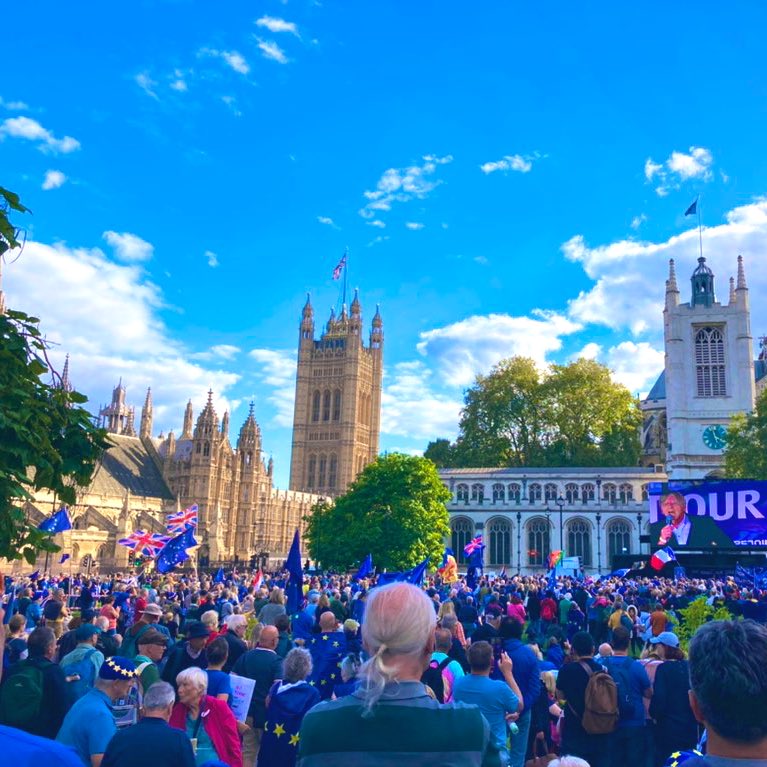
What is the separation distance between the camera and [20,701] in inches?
218

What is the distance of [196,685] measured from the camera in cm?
554

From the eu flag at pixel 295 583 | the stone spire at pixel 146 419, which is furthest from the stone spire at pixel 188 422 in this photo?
the eu flag at pixel 295 583

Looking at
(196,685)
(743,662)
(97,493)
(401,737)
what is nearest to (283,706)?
(196,685)

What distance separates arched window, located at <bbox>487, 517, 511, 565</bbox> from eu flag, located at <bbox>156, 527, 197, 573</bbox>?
141 ft

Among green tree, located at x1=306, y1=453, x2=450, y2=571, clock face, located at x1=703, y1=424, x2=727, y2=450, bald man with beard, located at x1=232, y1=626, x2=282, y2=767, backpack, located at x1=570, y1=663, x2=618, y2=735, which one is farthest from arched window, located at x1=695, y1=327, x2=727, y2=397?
bald man with beard, located at x1=232, y1=626, x2=282, y2=767

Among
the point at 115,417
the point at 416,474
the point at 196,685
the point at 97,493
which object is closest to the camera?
the point at 196,685

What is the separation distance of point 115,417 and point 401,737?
9426 centimetres

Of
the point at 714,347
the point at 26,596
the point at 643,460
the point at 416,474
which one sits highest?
the point at 714,347

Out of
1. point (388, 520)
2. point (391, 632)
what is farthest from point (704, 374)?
point (391, 632)

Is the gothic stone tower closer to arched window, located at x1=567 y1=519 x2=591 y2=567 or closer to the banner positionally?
arched window, located at x1=567 y1=519 x2=591 y2=567

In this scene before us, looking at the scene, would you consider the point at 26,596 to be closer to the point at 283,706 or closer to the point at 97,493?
the point at 283,706

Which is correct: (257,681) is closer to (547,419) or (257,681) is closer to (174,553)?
(174,553)

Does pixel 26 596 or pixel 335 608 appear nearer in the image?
pixel 335 608

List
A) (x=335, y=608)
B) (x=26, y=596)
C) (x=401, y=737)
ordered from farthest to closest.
Answer: (x=26, y=596)
(x=335, y=608)
(x=401, y=737)
